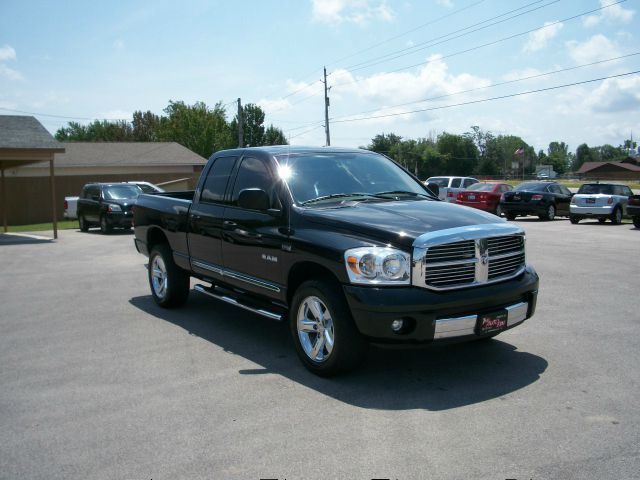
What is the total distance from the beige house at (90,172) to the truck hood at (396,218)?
29.5 metres

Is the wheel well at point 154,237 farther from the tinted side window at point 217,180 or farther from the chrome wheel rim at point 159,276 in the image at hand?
the tinted side window at point 217,180

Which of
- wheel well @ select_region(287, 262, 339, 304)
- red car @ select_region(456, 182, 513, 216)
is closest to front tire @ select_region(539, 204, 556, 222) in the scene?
red car @ select_region(456, 182, 513, 216)

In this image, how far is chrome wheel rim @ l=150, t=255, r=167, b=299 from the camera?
822cm

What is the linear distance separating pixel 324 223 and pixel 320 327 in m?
0.90

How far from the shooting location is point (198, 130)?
66.9m

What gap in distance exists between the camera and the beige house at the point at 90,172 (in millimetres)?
33969

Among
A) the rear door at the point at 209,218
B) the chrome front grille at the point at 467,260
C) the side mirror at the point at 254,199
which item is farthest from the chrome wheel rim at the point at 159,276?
the chrome front grille at the point at 467,260

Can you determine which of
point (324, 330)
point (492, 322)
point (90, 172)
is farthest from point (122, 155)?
point (492, 322)

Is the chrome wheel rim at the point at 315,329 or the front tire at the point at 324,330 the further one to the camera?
the chrome wheel rim at the point at 315,329

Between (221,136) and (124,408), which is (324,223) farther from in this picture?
(221,136)

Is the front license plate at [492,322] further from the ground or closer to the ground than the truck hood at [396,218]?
closer to the ground

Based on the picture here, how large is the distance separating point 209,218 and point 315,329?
2.32m

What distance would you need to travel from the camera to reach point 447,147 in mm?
120062

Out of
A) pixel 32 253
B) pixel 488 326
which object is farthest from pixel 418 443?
pixel 32 253
